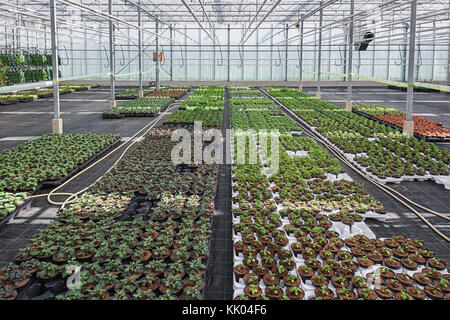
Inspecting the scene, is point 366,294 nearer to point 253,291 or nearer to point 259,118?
point 253,291

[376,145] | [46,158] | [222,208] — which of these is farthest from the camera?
[376,145]

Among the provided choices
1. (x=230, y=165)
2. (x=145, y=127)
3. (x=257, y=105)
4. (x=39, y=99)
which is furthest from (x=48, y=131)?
(x=39, y=99)

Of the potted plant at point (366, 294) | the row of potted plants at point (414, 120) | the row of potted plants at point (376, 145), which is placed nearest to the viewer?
the potted plant at point (366, 294)

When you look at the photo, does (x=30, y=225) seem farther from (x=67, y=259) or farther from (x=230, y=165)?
(x=230, y=165)

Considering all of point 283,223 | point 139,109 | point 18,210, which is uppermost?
point 139,109

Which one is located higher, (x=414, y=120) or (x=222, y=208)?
(x=414, y=120)

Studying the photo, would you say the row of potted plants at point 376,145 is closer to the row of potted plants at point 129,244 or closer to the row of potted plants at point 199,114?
the row of potted plants at point 199,114

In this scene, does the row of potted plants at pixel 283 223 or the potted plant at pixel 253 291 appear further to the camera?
the row of potted plants at pixel 283 223

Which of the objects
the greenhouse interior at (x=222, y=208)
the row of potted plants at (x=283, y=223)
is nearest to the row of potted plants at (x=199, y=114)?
the greenhouse interior at (x=222, y=208)

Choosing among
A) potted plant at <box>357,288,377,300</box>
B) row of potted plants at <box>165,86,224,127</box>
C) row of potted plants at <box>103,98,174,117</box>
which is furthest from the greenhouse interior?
row of potted plants at <box>103,98,174,117</box>

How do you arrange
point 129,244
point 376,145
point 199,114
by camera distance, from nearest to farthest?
point 129,244 → point 376,145 → point 199,114

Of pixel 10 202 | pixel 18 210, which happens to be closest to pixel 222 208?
pixel 18 210

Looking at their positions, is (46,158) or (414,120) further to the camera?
(414,120)

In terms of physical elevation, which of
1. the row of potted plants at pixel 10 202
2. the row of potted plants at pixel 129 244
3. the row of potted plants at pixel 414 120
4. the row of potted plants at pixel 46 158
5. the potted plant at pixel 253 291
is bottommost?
the potted plant at pixel 253 291
